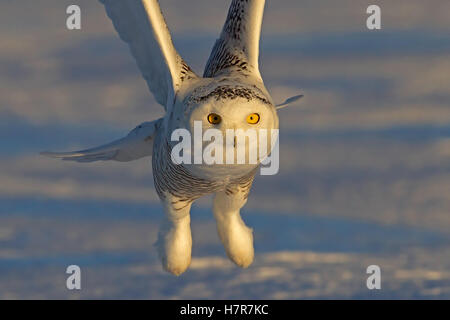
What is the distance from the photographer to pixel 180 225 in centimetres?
960

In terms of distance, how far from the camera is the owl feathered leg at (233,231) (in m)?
9.88

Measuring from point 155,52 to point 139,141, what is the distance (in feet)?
3.84

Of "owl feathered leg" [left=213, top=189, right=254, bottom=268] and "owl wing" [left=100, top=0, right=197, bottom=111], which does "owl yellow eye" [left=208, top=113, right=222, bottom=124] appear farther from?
"owl feathered leg" [left=213, top=189, right=254, bottom=268]

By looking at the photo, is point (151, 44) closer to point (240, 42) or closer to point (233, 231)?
point (240, 42)

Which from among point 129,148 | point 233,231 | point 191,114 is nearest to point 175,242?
point 233,231

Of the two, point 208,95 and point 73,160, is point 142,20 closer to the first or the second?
point 208,95

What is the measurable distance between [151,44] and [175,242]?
92.1 inches

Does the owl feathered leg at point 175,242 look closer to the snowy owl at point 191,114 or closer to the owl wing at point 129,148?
the snowy owl at point 191,114

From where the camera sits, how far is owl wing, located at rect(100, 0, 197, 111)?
841 centimetres

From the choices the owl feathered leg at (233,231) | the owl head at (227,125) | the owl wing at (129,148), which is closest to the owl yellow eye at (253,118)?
the owl head at (227,125)

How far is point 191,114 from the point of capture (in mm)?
7867

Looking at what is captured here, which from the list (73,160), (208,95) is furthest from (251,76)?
(73,160)

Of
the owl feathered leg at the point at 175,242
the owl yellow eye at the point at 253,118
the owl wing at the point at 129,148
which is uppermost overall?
the owl wing at the point at 129,148

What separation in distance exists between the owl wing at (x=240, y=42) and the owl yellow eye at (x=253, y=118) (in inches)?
44.3
